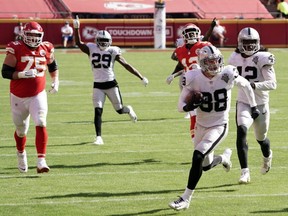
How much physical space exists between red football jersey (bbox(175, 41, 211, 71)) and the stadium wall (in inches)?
938

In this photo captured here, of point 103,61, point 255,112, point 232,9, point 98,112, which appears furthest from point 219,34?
point 255,112

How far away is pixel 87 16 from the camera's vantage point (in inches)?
1551

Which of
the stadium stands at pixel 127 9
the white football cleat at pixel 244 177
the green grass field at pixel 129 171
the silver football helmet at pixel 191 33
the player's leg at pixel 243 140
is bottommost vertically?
the green grass field at pixel 129 171

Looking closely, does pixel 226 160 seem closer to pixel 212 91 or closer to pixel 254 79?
pixel 254 79

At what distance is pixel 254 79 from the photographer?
9195 mm

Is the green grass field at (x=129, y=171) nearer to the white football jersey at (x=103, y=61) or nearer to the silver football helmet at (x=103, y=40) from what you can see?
the white football jersey at (x=103, y=61)

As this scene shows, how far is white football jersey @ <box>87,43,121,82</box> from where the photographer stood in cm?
1257

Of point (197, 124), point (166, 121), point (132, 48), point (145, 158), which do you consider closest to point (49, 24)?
point (132, 48)

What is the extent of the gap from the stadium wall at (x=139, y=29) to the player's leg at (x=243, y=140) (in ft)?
→ 87.8

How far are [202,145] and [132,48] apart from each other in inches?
1108

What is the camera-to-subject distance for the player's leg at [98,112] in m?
12.1

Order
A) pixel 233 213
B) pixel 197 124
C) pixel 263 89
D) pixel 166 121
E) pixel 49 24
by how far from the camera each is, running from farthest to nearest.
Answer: pixel 49 24 → pixel 166 121 → pixel 263 89 → pixel 197 124 → pixel 233 213

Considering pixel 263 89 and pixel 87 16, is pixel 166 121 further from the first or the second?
pixel 87 16

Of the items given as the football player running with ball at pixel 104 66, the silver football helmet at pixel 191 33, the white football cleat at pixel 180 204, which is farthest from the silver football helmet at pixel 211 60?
the football player running with ball at pixel 104 66
